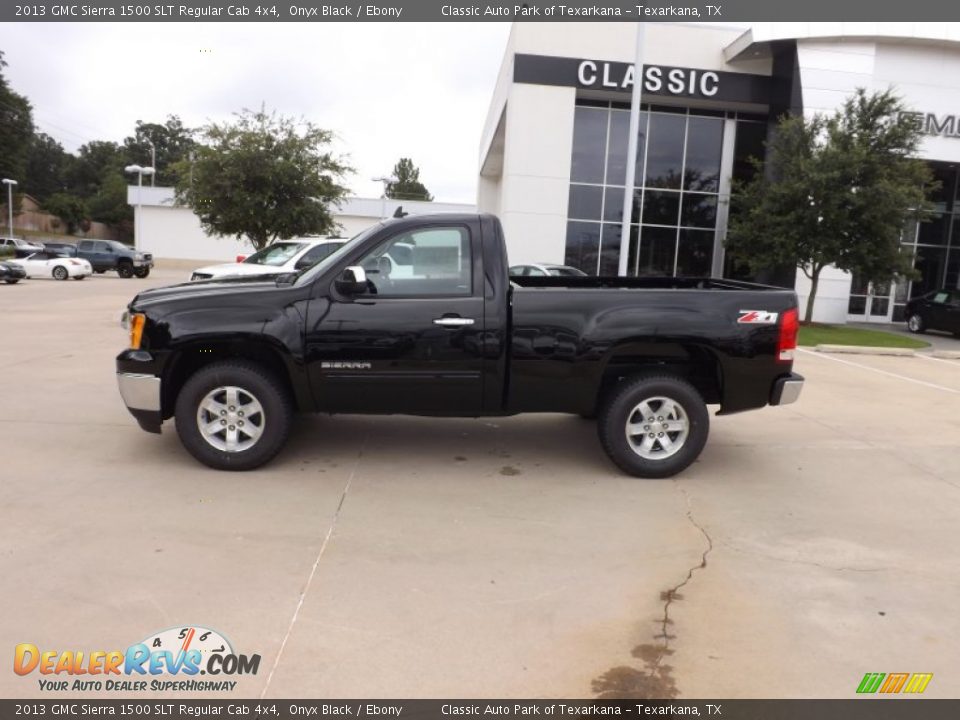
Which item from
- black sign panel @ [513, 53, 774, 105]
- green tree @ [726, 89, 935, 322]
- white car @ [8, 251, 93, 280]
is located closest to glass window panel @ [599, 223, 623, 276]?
black sign panel @ [513, 53, 774, 105]

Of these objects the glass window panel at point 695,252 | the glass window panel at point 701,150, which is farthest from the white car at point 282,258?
the glass window panel at point 701,150

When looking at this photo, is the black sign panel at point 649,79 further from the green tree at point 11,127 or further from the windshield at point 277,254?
the green tree at point 11,127

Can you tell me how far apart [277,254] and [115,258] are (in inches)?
999

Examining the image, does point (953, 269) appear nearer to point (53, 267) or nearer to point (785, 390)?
point (785, 390)

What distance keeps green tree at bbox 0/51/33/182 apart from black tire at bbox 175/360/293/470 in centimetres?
8134

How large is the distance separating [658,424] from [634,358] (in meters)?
0.55

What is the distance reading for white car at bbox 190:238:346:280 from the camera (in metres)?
13.8

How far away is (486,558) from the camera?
4.25 metres

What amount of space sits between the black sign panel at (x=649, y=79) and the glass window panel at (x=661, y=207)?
10.4 ft

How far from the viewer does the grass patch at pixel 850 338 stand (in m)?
17.9

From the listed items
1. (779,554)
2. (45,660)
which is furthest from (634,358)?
(45,660)

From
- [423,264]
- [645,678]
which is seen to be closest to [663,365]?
[423,264]

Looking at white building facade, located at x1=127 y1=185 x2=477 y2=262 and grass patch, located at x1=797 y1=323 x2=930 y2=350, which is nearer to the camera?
grass patch, located at x1=797 y1=323 x2=930 y2=350

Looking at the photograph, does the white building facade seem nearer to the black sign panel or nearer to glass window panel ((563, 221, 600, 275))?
glass window panel ((563, 221, 600, 275))
